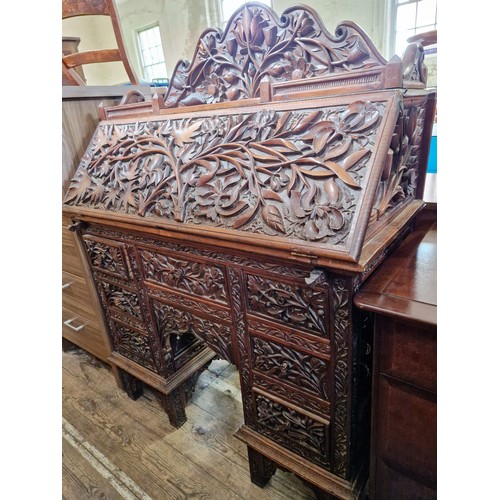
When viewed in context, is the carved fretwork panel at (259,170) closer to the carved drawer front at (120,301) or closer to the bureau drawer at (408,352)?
the bureau drawer at (408,352)

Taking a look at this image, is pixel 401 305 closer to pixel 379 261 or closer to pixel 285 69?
pixel 379 261

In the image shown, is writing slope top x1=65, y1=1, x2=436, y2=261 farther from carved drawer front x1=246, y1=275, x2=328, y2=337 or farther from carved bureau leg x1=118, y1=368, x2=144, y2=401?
carved bureau leg x1=118, y1=368, x2=144, y2=401

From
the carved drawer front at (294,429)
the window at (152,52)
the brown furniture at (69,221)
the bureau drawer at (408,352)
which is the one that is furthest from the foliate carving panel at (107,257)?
the window at (152,52)

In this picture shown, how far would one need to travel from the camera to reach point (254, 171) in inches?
33.1

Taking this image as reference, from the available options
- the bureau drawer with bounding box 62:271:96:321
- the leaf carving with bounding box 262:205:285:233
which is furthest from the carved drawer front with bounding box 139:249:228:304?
the bureau drawer with bounding box 62:271:96:321

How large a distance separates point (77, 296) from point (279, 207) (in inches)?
51.1

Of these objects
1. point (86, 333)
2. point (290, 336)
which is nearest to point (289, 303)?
point (290, 336)

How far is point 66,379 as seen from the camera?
1844mm

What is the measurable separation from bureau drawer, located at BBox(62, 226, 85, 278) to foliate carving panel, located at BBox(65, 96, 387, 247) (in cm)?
34

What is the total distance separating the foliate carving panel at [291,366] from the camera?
85 cm

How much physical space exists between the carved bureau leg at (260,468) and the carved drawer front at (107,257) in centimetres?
80

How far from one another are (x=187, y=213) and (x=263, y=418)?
2.27 feet

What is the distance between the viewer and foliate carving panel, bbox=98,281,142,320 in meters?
1.31

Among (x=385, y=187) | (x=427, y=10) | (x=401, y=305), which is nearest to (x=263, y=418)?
(x=401, y=305)
